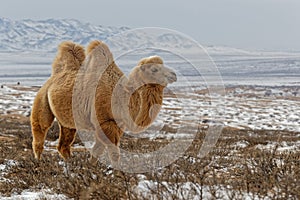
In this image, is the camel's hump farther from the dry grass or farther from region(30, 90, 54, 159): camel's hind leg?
the dry grass

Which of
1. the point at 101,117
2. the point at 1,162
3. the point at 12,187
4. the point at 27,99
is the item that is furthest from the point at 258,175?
the point at 27,99

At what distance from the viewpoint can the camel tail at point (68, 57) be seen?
24.0ft

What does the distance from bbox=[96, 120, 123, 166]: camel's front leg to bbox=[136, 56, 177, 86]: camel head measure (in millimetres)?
726

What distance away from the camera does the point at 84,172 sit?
4.97 metres

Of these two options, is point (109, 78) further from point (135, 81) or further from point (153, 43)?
point (153, 43)

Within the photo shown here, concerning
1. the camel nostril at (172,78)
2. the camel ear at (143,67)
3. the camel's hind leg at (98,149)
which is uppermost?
the camel ear at (143,67)

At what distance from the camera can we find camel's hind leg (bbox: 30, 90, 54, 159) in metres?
7.40

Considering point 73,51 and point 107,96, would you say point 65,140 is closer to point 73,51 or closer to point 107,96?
point 73,51

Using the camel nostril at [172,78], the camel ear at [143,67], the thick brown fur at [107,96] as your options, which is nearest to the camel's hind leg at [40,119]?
the thick brown fur at [107,96]

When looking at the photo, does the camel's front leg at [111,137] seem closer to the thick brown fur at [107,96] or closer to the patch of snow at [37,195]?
the thick brown fur at [107,96]

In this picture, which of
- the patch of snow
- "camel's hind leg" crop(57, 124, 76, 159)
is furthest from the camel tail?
the patch of snow

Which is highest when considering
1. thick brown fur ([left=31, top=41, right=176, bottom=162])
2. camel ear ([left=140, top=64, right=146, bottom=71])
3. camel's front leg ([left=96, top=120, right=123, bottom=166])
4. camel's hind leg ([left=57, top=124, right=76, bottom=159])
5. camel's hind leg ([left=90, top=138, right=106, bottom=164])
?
camel ear ([left=140, top=64, right=146, bottom=71])

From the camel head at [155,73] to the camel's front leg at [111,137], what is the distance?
726 millimetres

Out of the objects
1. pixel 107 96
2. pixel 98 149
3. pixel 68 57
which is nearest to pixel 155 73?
pixel 107 96
